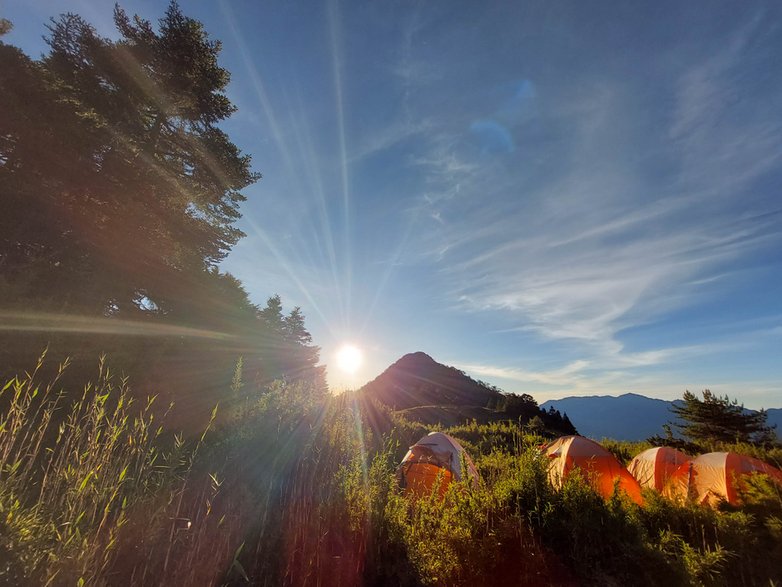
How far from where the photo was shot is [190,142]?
13.7m

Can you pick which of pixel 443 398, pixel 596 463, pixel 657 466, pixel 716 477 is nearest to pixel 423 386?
pixel 443 398

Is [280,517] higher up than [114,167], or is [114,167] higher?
[114,167]

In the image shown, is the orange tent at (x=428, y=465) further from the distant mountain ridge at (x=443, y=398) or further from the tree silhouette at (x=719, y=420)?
the tree silhouette at (x=719, y=420)

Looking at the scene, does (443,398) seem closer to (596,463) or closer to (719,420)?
(719,420)

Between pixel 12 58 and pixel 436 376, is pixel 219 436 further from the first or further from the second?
pixel 436 376

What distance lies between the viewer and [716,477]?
32.2ft

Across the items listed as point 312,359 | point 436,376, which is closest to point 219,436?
point 312,359

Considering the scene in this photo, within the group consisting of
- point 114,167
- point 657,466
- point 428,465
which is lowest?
point 428,465

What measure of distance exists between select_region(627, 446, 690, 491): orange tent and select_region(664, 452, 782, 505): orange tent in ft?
1.71

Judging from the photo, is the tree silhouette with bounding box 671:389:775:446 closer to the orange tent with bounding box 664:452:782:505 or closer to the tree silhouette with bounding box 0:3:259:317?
the orange tent with bounding box 664:452:782:505

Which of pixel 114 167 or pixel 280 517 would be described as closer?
pixel 280 517

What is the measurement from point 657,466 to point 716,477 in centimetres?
159

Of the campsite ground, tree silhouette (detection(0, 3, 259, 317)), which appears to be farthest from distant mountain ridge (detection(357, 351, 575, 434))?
the campsite ground

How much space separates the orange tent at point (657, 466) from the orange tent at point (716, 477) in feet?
1.71
